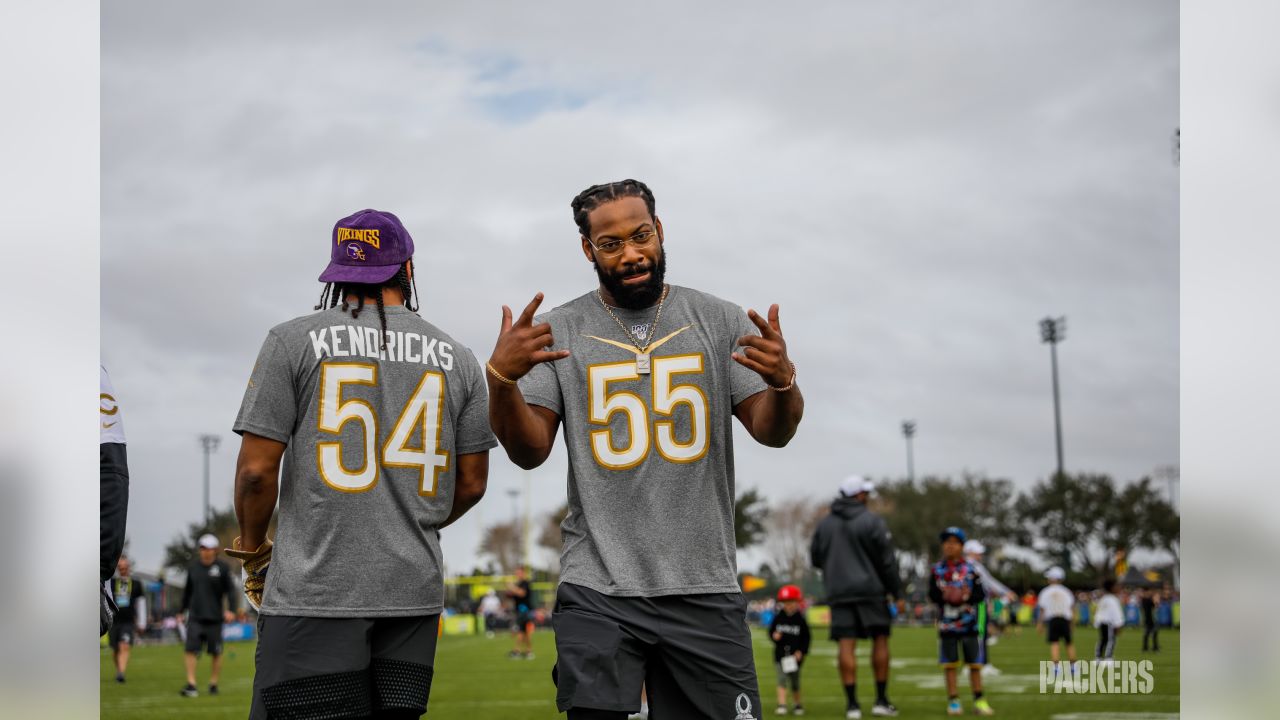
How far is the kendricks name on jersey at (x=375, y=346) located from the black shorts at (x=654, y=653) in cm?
89

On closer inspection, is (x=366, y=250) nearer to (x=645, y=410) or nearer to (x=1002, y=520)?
(x=645, y=410)

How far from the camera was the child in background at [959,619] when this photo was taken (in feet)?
42.9

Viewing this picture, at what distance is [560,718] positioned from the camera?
1229 centimetres

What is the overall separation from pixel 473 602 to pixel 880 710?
6261cm

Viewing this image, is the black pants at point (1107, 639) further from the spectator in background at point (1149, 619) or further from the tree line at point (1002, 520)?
the tree line at point (1002, 520)

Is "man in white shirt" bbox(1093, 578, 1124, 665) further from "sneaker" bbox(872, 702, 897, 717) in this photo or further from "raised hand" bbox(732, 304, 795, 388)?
"raised hand" bbox(732, 304, 795, 388)

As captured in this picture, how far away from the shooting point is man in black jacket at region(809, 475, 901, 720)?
1317cm

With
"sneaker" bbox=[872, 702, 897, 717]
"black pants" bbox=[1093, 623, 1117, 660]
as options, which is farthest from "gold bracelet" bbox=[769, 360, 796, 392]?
"black pants" bbox=[1093, 623, 1117, 660]

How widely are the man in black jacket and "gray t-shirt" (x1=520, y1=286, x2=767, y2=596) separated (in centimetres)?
901

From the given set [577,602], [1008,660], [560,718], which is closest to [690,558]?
[577,602]

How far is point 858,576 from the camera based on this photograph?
13.4 m

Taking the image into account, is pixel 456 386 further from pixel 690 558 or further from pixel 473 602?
pixel 473 602

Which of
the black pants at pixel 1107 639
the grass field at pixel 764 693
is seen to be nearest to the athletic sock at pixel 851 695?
the grass field at pixel 764 693

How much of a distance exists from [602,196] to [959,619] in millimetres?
10156
